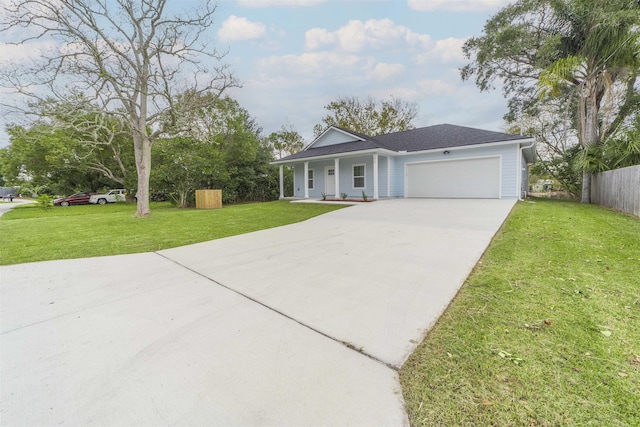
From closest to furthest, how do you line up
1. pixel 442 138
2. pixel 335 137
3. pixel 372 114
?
pixel 442 138 → pixel 335 137 → pixel 372 114

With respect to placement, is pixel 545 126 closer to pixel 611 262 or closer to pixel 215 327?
pixel 611 262

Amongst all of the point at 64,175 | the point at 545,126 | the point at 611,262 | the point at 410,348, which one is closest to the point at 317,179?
the point at 611,262

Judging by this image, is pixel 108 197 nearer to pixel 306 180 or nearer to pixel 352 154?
pixel 306 180

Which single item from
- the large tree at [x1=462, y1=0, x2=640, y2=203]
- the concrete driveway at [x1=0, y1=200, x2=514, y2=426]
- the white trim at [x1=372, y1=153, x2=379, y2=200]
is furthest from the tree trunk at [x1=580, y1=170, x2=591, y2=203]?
the concrete driveway at [x1=0, y1=200, x2=514, y2=426]

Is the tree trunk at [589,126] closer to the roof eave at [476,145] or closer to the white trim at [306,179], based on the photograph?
the roof eave at [476,145]

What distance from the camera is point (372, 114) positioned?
2625 centimetres

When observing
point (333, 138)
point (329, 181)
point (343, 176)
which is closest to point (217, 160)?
point (329, 181)

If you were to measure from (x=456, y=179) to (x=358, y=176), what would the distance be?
4831mm

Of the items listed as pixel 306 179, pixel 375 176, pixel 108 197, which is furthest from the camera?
pixel 108 197

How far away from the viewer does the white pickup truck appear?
72.7ft

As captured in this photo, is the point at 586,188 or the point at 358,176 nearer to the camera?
the point at 586,188

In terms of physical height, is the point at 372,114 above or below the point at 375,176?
above

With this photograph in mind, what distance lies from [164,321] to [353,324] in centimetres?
170

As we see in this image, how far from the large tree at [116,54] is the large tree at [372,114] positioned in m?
16.0
